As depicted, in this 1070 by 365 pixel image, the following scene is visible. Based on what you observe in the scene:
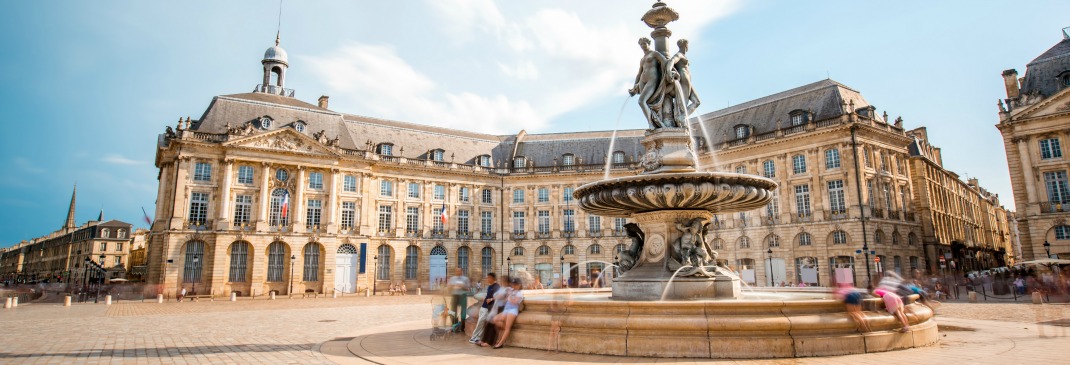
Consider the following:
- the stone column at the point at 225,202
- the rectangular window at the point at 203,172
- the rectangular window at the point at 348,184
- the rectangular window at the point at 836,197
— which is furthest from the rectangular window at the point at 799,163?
the rectangular window at the point at 203,172

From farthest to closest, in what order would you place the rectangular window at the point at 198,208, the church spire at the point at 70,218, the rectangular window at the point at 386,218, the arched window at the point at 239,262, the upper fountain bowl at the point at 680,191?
the church spire at the point at 70,218 < the rectangular window at the point at 386,218 < the arched window at the point at 239,262 < the rectangular window at the point at 198,208 < the upper fountain bowl at the point at 680,191

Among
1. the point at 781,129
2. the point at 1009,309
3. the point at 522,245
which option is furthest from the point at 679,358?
the point at 522,245

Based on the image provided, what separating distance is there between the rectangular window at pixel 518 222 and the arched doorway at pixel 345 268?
13060mm

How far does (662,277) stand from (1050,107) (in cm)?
3765

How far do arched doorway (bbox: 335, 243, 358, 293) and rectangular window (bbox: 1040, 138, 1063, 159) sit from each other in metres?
44.9

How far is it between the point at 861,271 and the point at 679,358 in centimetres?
3258

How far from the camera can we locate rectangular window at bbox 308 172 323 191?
4200 cm

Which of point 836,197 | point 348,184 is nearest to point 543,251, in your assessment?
point 348,184

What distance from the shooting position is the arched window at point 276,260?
40.3 metres

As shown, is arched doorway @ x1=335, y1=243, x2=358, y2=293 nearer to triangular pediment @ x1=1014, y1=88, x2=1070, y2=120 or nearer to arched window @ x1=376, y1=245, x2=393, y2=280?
arched window @ x1=376, y1=245, x2=393, y2=280

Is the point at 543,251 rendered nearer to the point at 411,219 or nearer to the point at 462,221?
the point at 462,221

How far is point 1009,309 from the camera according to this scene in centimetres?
1894

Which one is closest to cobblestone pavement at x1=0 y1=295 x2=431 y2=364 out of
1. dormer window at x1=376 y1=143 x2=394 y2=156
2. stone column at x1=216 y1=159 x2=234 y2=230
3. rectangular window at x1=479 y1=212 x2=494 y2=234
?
stone column at x1=216 y1=159 x2=234 y2=230

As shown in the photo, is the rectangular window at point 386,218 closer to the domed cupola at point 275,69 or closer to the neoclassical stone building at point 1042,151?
the domed cupola at point 275,69
